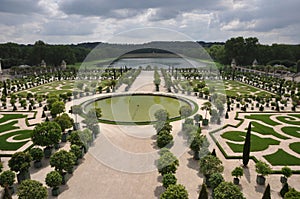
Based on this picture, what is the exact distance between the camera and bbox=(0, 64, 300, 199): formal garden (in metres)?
16.1

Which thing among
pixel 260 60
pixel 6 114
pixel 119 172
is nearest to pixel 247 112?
pixel 119 172

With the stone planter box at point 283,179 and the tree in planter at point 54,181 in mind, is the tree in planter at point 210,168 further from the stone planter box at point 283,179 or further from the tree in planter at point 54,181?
the tree in planter at point 54,181

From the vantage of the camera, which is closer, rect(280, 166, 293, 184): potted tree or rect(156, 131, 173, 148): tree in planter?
rect(280, 166, 293, 184): potted tree

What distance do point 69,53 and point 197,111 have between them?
75479 mm

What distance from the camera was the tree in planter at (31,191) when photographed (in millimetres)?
13617

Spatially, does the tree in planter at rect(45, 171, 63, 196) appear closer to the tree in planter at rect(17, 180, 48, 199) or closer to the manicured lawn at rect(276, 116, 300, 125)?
the tree in planter at rect(17, 180, 48, 199)

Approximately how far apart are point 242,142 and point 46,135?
707 inches

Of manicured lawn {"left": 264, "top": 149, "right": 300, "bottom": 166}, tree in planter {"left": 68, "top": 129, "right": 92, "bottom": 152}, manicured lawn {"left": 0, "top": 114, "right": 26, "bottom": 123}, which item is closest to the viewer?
manicured lawn {"left": 264, "top": 149, "right": 300, "bottom": 166}

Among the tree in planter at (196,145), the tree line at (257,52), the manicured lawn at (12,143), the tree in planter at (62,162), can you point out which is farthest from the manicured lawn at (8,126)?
the tree line at (257,52)

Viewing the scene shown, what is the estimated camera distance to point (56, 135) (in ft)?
67.9

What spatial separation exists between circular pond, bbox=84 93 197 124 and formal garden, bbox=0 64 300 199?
122 millimetres

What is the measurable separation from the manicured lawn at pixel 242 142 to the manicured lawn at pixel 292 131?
3370 mm

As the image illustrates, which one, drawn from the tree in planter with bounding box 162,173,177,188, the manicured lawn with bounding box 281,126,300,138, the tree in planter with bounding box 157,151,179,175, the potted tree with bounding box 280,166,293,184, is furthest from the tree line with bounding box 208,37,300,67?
the tree in planter with bounding box 162,173,177,188

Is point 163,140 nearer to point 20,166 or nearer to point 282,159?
point 282,159
